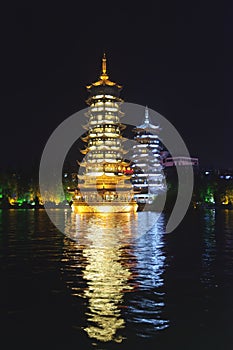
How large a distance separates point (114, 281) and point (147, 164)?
100247 mm

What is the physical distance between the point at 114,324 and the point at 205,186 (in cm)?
8936

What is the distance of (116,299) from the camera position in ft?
39.5

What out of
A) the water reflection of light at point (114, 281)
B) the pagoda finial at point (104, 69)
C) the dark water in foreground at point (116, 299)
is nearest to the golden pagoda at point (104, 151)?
the pagoda finial at point (104, 69)

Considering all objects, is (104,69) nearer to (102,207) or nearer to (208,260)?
(102,207)

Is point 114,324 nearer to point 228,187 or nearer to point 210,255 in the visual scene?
point 210,255

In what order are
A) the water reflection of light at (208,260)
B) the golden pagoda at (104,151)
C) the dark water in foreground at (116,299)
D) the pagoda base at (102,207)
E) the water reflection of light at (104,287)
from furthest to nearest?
1. the golden pagoda at (104,151)
2. the pagoda base at (102,207)
3. the water reflection of light at (208,260)
4. the water reflection of light at (104,287)
5. the dark water in foreground at (116,299)

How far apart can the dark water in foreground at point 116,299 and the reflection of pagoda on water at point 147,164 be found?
287 ft

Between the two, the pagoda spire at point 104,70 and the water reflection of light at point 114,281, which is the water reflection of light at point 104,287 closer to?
the water reflection of light at point 114,281

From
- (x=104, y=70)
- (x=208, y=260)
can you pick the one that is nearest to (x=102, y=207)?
(x=104, y=70)

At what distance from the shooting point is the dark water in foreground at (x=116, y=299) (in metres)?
9.23

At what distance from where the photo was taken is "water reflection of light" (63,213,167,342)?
10.1 metres

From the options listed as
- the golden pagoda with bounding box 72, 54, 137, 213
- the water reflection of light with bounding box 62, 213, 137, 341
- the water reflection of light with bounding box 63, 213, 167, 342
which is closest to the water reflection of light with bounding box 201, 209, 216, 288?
the water reflection of light with bounding box 63, 213, 167, 342

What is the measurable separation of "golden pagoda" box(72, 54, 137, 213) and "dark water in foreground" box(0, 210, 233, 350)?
66576mm

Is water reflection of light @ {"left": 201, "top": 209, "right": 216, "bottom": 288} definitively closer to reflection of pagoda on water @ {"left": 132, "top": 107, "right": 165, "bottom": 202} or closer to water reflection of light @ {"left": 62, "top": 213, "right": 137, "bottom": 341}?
water reflection of light @ {"left": 62, "top": 213, "right": 137, "bottom": 341}
